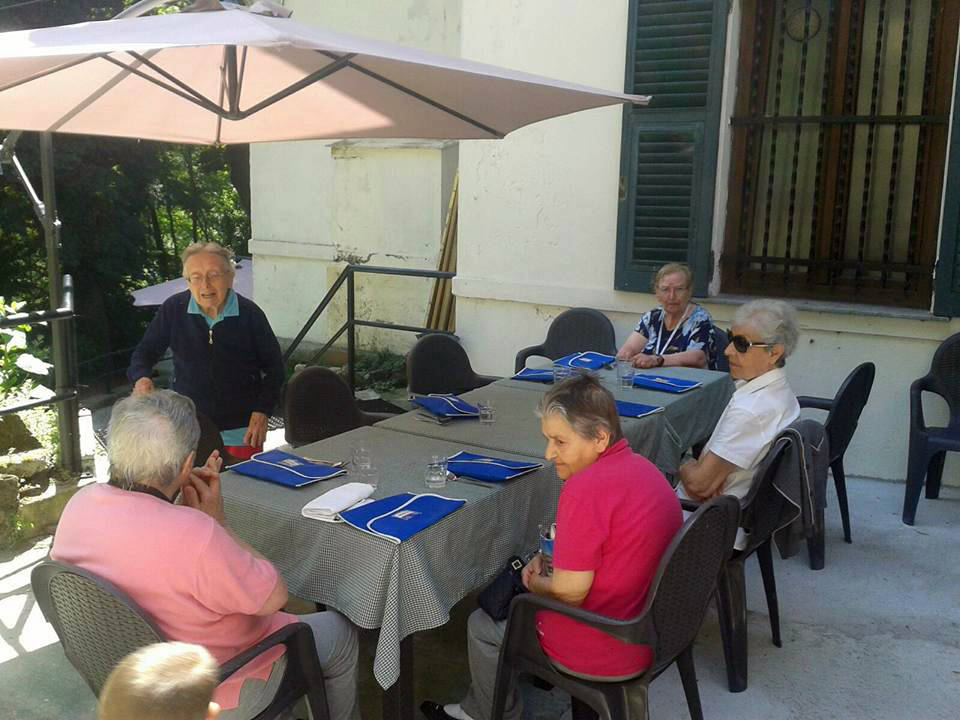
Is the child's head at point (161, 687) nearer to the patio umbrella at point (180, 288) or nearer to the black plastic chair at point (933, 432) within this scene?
the black plastic chair at point (933, 432)

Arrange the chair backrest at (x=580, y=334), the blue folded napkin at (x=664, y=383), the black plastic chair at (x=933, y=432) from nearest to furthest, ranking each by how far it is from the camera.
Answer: the blue folded napkin at (x=664, y=383), the black plastic chair at (x=933, y=432), the chair backrest at (x=580, y=334)

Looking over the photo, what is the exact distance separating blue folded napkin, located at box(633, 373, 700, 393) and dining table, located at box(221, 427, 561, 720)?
1.32 meters

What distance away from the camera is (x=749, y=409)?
305 centimetres

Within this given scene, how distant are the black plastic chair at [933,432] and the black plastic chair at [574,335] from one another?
164 centimetres

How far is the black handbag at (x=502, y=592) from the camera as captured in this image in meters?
2.52

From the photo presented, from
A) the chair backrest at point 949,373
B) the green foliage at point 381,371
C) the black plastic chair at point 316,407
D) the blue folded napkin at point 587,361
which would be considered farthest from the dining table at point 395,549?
the green foliage at point 381,371

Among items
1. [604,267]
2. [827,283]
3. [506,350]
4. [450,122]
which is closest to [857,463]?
[827,283]

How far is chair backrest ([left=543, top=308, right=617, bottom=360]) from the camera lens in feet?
17.6

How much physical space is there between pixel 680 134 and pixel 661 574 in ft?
11.7

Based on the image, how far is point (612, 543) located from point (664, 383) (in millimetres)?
2079

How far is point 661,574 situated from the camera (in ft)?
7.02

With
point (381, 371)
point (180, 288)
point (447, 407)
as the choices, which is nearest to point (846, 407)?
point (447, 407)

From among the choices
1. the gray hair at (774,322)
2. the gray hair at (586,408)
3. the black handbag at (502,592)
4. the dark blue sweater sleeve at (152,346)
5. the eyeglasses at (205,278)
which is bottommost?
the black handbag at (502,592)

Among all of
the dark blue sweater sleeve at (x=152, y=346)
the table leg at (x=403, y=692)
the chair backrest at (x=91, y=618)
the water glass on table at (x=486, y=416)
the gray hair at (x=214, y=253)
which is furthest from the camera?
the dark blue sweater sleeve at (x=152, y=346)
